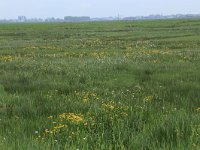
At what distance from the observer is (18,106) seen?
32.6 feet

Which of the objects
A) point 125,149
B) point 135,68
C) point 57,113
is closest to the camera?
point 125,149

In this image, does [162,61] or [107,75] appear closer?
[107,75]

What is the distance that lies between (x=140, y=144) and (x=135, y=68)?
1144 cm

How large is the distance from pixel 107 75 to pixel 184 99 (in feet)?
17.8

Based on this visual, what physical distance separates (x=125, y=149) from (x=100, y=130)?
1.37 metres

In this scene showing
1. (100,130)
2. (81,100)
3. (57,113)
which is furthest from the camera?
(81,100)

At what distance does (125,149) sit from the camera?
6258 millimetres

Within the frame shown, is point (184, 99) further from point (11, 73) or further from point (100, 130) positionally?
point (11, 73)

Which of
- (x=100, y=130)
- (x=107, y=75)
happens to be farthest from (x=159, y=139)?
(x=107, y=75)

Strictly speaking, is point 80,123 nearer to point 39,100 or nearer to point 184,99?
point 39,100

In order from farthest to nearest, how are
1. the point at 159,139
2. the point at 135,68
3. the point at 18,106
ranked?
the point at 135,68, the point at 18,106, the point at 159,139

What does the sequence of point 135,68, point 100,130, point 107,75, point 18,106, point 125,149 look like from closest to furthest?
point 125,149
point 100,130
point 18,106
point 107,75
point 135,68

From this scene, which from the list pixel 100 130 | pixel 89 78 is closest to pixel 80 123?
pixel 100 130

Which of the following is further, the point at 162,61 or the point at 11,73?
the point at 162,61
